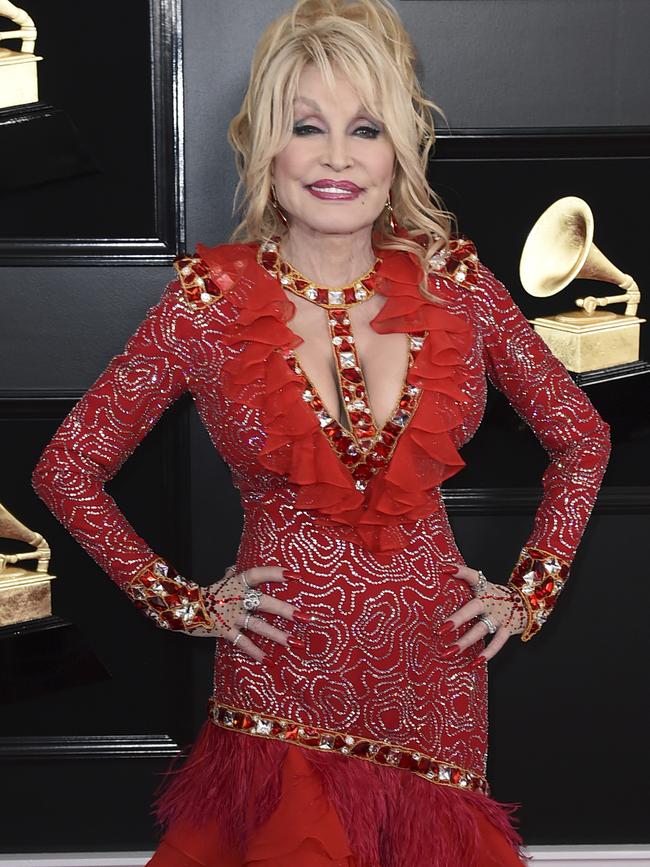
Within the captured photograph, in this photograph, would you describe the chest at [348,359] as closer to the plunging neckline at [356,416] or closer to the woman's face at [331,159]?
the plunging neckline at [356,416]

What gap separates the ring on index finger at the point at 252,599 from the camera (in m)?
2.02

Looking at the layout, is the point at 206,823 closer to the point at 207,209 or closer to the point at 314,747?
the point at 314,747

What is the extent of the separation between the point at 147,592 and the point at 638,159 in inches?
60.8

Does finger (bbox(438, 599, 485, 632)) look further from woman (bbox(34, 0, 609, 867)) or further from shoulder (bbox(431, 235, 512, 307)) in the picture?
shoulder (bbox(431, 235, 512, 307))

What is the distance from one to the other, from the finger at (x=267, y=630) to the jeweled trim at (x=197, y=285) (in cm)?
53

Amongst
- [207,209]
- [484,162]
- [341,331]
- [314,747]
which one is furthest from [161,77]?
[314,747]

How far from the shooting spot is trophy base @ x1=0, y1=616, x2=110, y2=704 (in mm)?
2768

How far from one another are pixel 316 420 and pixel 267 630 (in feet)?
1.19

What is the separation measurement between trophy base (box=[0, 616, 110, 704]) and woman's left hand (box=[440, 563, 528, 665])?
3.79 feet

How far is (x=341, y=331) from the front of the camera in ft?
6.64

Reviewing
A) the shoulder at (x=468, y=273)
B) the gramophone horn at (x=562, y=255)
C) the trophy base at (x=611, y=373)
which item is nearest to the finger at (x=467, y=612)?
the shoulder at (x=468, y=273)

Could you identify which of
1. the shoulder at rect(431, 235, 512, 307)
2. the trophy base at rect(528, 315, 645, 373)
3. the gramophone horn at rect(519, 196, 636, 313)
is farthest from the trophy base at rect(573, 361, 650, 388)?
the shoulder at rect(431, 235, 512, 307)

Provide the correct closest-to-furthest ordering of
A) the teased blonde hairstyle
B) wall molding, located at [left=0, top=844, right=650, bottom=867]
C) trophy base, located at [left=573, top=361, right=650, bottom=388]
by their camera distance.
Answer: the teased blonde hairstyle
trophy base, located at [left=573, top=361, right=650, bottom=388]
wall molding, located at [left=0, top=844, right=650, bottom=867]

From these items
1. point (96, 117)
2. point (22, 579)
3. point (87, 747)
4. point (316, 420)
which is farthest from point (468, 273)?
point (87, 747)
